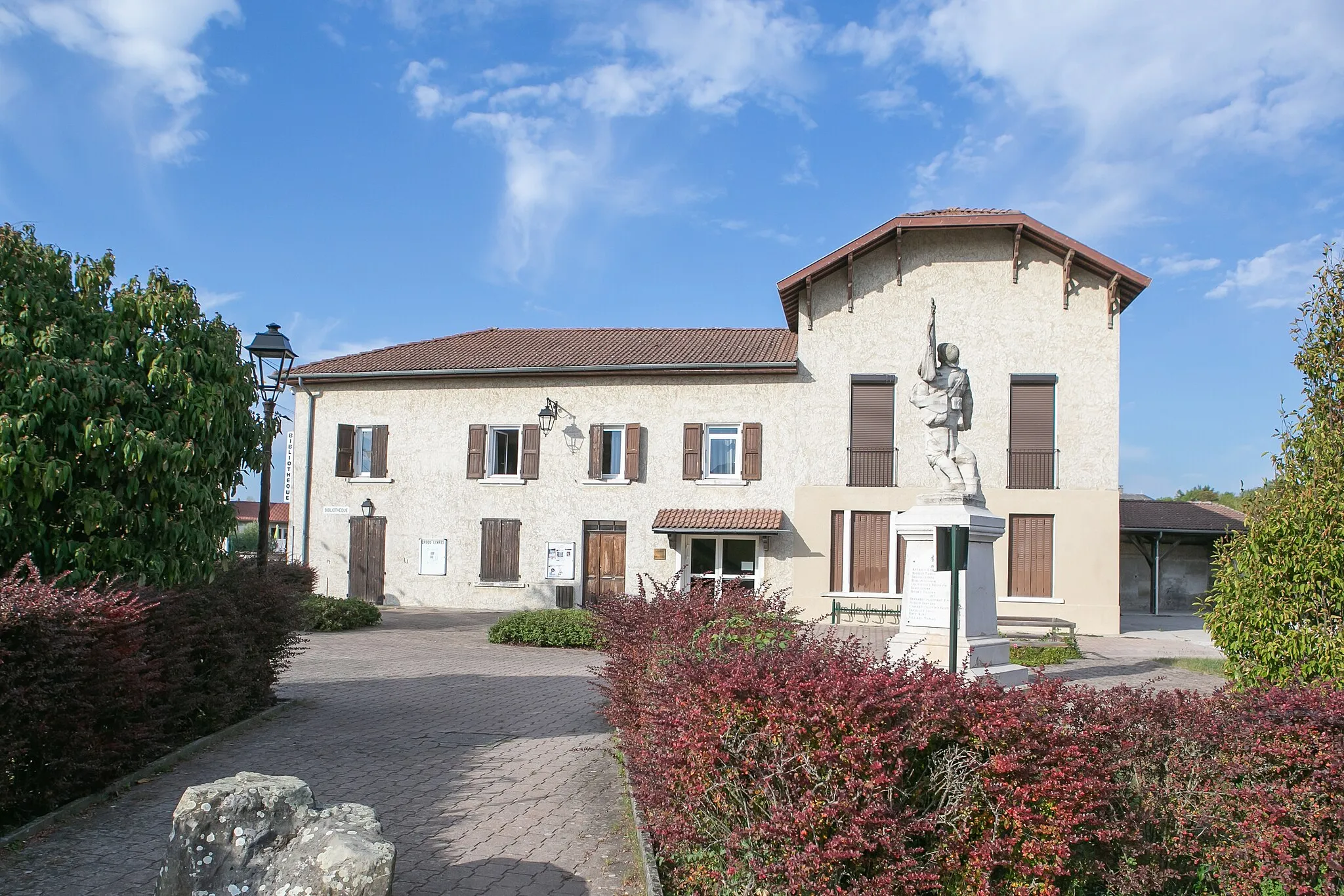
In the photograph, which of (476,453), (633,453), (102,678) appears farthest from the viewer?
(476,453)

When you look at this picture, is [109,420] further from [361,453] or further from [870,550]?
[361,453]

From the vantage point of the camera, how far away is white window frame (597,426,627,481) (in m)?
22.8

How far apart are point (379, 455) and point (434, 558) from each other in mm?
3102

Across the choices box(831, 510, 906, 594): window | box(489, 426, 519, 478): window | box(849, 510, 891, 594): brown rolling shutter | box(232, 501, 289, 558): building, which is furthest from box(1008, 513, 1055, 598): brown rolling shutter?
Result: box(232, 501, 289, 558): building

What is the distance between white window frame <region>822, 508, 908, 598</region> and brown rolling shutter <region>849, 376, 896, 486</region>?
86cm

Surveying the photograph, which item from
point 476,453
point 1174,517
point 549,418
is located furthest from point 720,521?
point 1174,517

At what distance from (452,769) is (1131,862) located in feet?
16.0

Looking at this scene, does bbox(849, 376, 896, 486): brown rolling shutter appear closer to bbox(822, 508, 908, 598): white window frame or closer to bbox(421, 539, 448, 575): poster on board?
bbox(822, 508, 908, 598): white window frame

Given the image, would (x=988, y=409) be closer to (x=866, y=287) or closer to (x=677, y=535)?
(x=866, y=287)

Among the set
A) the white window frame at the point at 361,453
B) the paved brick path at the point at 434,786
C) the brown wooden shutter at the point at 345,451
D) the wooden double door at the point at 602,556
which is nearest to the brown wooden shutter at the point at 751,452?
the wooden double door at the point at 602,556

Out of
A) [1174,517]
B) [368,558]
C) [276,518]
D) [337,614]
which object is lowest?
[337,614]

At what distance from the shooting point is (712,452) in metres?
22.7

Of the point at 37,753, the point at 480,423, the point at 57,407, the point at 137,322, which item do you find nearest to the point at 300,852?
the point at 37,753

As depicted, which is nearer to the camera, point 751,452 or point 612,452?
point 751,452
